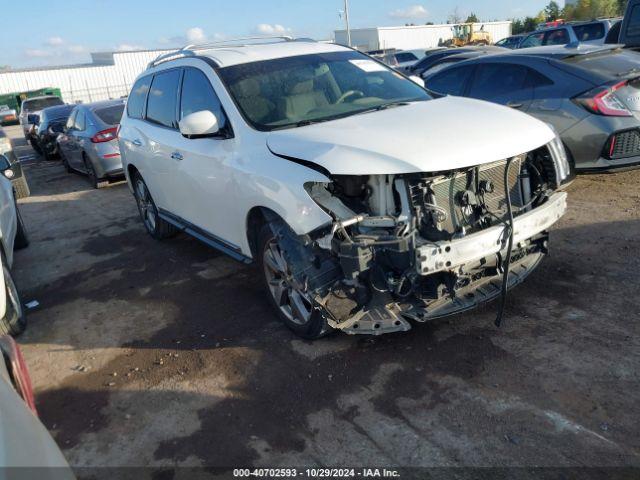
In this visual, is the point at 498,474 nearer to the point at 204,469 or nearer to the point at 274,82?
the point at 204,469

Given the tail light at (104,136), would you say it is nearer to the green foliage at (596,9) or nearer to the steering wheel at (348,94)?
the steering wheel at (348,94)

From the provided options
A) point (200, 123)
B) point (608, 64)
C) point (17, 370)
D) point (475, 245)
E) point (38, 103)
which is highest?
point (200, 123)

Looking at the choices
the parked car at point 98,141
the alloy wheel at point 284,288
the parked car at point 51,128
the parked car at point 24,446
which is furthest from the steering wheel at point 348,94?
the parked car at point 51,128

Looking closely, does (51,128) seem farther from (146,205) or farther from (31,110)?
(146,205)

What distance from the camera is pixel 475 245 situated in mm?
3324

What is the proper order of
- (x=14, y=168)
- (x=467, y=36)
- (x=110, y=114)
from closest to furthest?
1. (x=14, y=168)
2. (x=110, y=114)
3. (x=467, y=36)

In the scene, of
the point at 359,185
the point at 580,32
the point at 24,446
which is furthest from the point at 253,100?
the point at 580,32

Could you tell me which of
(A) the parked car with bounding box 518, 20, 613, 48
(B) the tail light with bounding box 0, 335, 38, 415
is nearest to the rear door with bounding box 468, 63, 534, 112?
(B) the tail light with bounding box 0, 335, 38, 415

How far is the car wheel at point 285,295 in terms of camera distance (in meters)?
3.89

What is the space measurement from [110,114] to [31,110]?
45.8ft

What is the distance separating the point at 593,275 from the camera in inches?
179

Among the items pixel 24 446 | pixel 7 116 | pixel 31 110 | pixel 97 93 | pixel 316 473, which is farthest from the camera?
pixel 97 93

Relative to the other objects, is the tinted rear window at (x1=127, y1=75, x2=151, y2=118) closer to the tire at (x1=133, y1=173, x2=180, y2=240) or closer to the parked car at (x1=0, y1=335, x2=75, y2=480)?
the tire at (x1=133, y1=173, x2=180, y2=240)

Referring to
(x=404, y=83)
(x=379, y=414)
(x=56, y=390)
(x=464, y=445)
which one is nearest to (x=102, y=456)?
(x=56, y=390)
